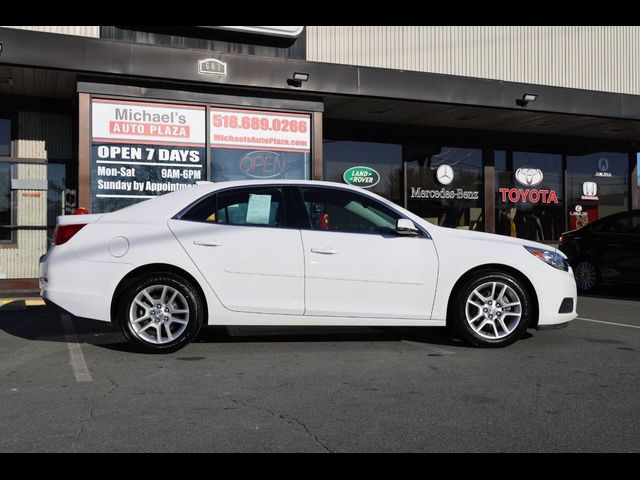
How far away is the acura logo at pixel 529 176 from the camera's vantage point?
613 inches

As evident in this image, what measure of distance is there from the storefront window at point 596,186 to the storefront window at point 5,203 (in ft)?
40.8

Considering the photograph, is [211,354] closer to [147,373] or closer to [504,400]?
[147,373]

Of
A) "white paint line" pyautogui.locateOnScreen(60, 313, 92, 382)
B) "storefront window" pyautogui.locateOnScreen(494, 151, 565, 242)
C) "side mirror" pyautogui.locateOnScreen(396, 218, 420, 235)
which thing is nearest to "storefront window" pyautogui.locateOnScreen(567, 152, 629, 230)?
"storefront window" pyautogui.locateOnScreen(494, 151, 565, 242)

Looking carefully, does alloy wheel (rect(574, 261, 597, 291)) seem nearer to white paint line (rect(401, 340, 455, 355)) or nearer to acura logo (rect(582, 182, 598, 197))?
acura logo (rect(582, 182, 598, 197))

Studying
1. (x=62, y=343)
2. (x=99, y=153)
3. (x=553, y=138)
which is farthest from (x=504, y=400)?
(x=553, y=138)

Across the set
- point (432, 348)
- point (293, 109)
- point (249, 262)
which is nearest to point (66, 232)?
point (249, 262)

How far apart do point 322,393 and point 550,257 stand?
2.85 meters

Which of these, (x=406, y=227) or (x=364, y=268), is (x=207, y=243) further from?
(x=406, y=227)

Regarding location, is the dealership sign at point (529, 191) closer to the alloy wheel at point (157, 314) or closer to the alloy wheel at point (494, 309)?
the alloy wheel at point (494, 309)

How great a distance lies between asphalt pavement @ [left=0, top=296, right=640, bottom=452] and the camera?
11.5 feet

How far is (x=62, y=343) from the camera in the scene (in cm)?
636

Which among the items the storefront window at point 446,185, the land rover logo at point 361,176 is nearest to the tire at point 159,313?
the land rover logo at point 361,176

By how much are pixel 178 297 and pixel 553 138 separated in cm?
1259
